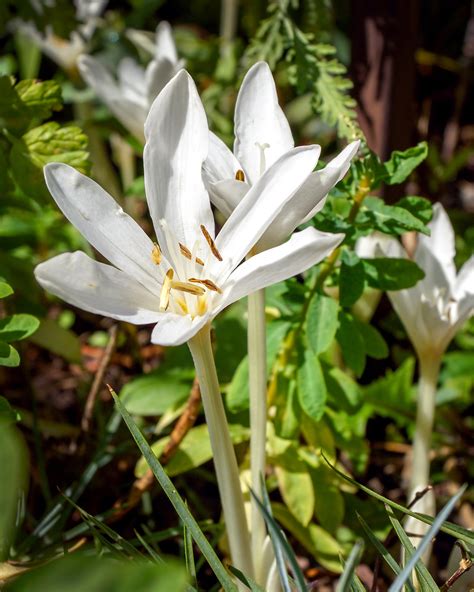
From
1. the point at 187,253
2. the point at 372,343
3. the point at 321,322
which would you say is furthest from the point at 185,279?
the point at 372,343

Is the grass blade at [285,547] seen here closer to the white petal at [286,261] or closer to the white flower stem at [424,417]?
the white petal at [286,261]

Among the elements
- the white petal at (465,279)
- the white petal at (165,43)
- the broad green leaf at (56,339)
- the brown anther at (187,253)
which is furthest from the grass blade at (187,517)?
the white petal at (165,43)

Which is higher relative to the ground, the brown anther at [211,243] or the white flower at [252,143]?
the white flower at [252,143]

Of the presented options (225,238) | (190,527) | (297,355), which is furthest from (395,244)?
(190,527)

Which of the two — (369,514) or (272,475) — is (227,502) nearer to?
(272,475)

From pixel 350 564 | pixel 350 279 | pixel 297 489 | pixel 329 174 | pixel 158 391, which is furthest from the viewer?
pixel 158 391

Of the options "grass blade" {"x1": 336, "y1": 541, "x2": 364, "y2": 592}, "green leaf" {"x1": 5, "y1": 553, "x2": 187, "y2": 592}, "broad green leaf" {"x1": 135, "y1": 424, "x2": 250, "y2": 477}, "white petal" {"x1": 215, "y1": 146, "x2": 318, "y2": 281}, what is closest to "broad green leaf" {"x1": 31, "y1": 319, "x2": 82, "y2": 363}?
"broad green leaf" {"x1": 135, "y1": 424, "x2": 250, "y2": 477}

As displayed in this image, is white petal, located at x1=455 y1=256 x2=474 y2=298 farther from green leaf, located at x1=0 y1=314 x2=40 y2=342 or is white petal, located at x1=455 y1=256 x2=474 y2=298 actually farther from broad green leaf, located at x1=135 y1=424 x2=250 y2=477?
green leaf, located at x1=0 y1=314 x2=40 y2=342

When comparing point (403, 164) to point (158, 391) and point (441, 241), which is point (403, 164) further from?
point (158, 391)
